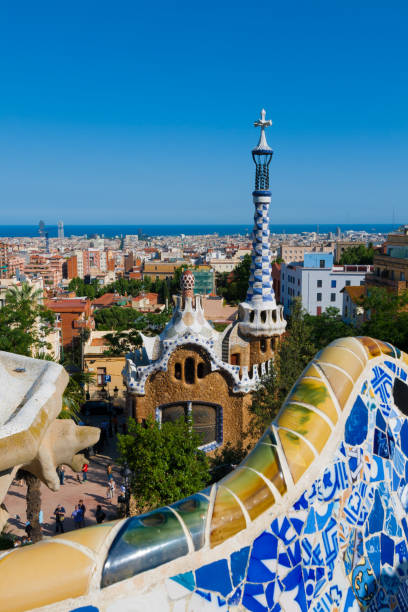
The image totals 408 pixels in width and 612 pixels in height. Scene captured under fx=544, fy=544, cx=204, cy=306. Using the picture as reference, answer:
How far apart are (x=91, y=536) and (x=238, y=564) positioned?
84 centimetres

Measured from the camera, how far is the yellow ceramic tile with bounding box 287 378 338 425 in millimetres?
3705

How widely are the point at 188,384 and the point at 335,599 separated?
12615 millimetres

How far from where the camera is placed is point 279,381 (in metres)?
15.5

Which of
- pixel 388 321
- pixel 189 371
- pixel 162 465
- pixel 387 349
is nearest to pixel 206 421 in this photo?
pixel 189 371

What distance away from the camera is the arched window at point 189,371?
15.9m

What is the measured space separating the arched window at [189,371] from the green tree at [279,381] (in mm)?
1961

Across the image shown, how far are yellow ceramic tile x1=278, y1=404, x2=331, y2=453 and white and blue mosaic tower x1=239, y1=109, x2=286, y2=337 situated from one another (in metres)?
13.2

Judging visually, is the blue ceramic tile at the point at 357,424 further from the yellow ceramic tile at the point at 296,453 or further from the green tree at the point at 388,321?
the green tree at the point at 388,321

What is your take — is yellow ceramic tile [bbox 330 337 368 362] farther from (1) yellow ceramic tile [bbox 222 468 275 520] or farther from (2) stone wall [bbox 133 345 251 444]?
(2) stone wall [bbox 133 345 251 444]

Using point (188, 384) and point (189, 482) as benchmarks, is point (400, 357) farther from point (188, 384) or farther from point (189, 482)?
point (188, 384)

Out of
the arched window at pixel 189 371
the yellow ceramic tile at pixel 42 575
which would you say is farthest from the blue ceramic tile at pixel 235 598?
the arched window at pixel 189 371

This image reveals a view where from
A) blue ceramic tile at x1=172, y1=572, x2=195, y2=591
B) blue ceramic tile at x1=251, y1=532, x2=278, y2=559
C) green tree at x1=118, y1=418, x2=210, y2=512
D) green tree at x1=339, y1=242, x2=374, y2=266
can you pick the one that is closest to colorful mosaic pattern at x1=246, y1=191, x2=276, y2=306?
green tree at x1=118, y1=418, x2=210, y2=512

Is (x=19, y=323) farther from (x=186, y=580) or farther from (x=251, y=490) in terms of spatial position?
(x=186, y=580)

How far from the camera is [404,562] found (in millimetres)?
3994
